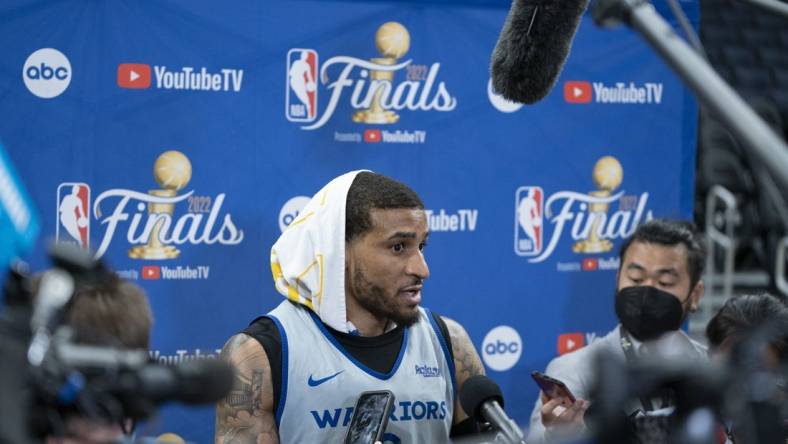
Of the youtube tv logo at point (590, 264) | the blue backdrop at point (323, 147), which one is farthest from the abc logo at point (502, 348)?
the youtube tv logo at point (590, 264)

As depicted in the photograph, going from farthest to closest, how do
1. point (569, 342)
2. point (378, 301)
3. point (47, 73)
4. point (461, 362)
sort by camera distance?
point (569, 342) → point (47, 73) → point (461, 362) → point (378, 301)

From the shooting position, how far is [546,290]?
3.91m

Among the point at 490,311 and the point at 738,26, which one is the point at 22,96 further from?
the point at 738,26

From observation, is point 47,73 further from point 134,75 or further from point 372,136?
point 372,136

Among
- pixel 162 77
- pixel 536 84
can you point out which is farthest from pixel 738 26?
pixel 536 84

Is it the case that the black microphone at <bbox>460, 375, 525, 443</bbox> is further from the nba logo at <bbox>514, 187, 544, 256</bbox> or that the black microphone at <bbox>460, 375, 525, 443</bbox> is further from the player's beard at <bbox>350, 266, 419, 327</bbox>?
the nba logo at <bbox>514, 187, 544, 256</bbox>

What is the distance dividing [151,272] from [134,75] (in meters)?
0.61

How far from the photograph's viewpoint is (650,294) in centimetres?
330

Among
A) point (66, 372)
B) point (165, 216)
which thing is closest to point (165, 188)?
point (165, 216)

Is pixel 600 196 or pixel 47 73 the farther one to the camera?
pixel 600 196

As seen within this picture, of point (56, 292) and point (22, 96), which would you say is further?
point (22, 96)

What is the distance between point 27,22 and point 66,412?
2.33 m

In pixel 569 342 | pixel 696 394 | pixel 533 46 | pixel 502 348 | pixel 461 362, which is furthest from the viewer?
pixel 569 342

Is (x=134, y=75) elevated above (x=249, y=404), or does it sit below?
above
